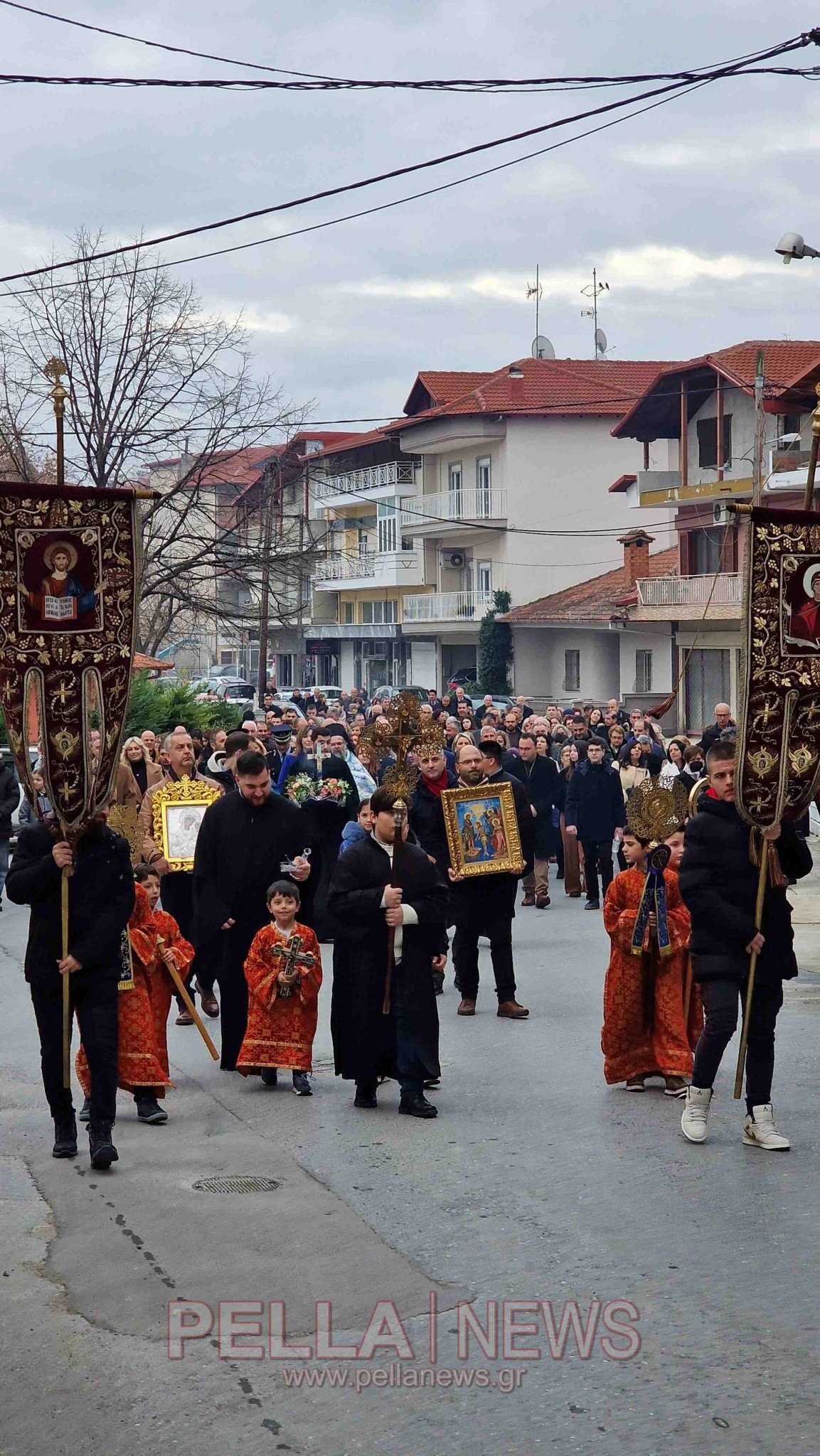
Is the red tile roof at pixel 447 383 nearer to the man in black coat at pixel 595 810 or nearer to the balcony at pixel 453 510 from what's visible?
the balcony at pixel 453 510

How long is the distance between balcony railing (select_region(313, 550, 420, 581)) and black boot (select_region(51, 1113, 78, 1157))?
55.3m

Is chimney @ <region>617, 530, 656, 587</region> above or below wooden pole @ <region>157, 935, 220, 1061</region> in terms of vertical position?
above

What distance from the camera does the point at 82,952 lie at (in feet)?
26.1

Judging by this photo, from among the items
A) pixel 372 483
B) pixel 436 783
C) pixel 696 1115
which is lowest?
pixel 696 1115

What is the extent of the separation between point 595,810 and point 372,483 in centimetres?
5433

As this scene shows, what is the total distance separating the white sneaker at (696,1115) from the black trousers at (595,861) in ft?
29.8

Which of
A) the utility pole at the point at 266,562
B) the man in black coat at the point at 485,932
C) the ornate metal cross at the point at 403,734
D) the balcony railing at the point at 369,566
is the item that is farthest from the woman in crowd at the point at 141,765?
the balcony railing at the point at 369,566

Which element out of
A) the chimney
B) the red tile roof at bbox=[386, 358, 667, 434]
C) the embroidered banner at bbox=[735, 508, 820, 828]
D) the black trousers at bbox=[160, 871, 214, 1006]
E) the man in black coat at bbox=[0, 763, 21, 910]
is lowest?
the black trousers at bbox=[160, 871, 214, 1006]

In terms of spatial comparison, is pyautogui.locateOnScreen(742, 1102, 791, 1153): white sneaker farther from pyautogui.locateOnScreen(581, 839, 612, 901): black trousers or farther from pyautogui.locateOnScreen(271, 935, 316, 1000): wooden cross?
pyautogui.locateOnScreen(581, 839, 612, 901): black trousers

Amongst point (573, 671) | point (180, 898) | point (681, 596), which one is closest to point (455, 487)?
point (573, 671)

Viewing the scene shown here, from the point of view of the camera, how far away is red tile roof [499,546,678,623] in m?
53.5

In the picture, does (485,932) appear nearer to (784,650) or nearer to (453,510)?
(784,650)

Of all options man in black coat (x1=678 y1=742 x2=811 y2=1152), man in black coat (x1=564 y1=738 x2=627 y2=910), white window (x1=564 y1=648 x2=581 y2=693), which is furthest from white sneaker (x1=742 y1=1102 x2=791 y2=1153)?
white window (x1=564 y1=648 x2=581 y2=693)

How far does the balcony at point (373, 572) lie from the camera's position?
6769 cm
